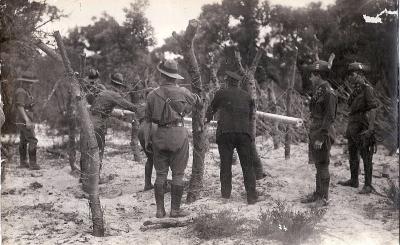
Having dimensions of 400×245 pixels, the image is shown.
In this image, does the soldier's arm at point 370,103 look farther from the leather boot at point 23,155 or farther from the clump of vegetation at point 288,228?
the leather boot at point 23,155

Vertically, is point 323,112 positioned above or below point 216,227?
above

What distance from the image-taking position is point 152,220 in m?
5.28

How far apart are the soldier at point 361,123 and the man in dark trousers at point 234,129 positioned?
1.68 m

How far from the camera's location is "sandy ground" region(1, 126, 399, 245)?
485 cm

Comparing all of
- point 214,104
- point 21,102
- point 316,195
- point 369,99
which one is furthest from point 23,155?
point 369,99

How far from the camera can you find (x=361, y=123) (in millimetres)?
6602

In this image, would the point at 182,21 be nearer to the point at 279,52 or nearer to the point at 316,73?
the point at 316,73

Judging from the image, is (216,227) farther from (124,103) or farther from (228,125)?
(124,103)

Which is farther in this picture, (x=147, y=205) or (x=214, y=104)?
(x=147, y=205)

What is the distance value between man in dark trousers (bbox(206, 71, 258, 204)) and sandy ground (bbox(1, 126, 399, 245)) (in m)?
0.35

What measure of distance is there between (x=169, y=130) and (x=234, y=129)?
985mm

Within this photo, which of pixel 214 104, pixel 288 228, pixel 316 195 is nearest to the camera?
pixel 288 228

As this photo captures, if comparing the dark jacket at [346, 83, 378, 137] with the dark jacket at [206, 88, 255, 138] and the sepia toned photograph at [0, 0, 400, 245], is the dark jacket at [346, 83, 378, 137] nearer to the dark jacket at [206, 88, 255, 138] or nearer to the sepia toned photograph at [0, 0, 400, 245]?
the sepia toned photograph at [0, 0, 400, 245]

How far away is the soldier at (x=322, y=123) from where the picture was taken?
5.78m
